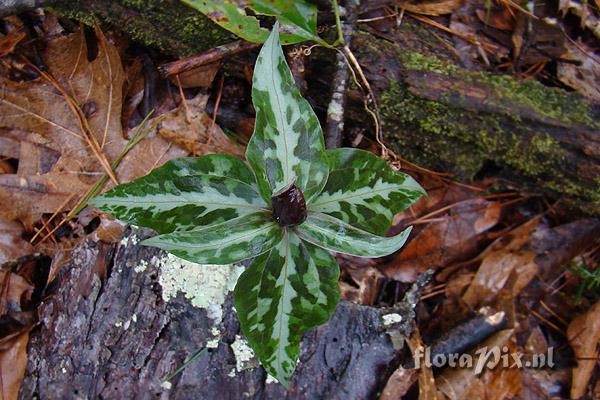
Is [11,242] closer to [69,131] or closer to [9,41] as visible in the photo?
[69,131]

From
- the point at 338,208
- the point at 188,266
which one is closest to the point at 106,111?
the point at 188,266

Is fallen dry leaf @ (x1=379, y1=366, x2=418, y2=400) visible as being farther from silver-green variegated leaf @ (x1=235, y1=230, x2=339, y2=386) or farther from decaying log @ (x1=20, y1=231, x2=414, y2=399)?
silver-green variegated leaf @ (x1=235, y1=230, x2=339, y2=386)

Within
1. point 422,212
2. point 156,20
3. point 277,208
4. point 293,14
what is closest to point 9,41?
point 156,20

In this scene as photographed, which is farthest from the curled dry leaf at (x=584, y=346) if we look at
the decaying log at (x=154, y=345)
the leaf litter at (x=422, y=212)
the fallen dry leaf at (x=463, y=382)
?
the decaying log at (x=154, y=345)

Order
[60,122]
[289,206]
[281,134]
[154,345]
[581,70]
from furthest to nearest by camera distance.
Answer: [581,70], [60,122], [154,345], [281,134], [289,206]

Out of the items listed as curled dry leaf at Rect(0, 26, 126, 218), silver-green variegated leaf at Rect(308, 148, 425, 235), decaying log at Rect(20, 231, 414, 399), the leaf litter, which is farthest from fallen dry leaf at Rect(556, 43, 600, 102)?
curled dry leaf at Rect(0, 26, 126, 218)

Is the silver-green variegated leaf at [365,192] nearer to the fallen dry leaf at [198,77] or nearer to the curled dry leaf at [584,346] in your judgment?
the fallen dry leaf at [198,77]
